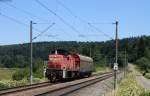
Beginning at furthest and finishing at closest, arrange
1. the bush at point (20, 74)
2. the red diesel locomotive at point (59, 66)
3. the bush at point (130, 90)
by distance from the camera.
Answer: the bush at point (20, 74)
the red diesel locomotive at point (59, 66)
the bush at point (130, 90)

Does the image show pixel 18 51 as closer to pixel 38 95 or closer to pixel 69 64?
pixel 69 64

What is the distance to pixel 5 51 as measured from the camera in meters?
102

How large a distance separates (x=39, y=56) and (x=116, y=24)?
122 ft

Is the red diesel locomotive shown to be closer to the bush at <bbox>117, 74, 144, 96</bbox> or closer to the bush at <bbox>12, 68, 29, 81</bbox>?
the bush at <bbox>12, 68, 29, 81</bbox>

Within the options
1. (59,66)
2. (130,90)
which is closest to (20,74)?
(59,66)

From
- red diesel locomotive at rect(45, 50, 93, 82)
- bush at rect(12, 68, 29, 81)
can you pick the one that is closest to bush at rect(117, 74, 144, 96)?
red diesel locomotive at rect(45, 50, 93, 82)

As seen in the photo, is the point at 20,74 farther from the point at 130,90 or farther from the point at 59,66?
the point at 130,90

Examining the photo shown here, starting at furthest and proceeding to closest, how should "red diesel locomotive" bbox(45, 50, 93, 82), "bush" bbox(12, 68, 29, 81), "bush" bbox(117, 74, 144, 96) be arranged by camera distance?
"bush" bbox(12, 68, 29, 81) → "red diesel locomotive" bbox(45, 50, 93, 82) → "bush" bbox(117, 74, 144, 96)

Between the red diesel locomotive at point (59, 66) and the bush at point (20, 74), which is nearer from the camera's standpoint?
the red diesel locomotive at point (59, 66)

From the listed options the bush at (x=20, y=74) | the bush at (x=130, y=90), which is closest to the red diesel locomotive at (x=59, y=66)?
the bush at (x=20, y=74)

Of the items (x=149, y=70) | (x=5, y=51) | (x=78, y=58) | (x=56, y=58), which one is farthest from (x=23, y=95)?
(x=149, y=70)

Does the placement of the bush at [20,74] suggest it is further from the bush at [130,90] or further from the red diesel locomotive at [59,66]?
the bush at [130,90]

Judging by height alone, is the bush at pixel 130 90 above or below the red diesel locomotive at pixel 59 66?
below

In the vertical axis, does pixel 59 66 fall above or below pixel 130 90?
A: above
